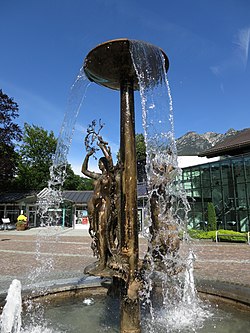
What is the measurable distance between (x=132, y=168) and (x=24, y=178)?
4341 cm

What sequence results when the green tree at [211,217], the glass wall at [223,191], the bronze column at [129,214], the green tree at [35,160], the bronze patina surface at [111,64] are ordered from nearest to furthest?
1. the bronze column at [129,214]
2. the bronze patina surface at [111,64]
3. the glass wall at [223,191]
4. the green tree at [211,217]
5. the green tree at [35,160]

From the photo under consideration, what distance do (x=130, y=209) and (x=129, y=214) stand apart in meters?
0.06

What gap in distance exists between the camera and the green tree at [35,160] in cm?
4450

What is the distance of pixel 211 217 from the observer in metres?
22.9

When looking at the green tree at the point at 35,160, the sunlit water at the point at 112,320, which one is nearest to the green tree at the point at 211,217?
the sunlit water at the point at 112,320

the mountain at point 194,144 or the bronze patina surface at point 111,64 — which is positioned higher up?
the mountain at point 194,144

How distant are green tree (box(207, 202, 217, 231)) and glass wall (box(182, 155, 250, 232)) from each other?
129cm

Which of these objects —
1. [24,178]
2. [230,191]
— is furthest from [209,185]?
[24,178]

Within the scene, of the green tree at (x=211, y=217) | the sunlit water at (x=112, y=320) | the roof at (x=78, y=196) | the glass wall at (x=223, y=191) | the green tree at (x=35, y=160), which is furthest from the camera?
A: the green tree at (x=35, y=160)

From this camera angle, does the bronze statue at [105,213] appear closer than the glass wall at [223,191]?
Yes

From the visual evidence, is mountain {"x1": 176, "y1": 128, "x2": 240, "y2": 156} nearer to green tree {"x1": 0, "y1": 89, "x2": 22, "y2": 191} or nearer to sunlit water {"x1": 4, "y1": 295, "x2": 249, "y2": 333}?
green tree {"x1": 0, "y1": 89, "x2": 22, "y2": 191}

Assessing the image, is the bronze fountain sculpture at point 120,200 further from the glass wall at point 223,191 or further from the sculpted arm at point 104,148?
the glass wall at point 223,191

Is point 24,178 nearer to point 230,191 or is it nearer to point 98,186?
point 230,191

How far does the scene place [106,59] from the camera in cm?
404
